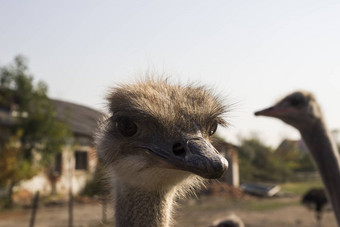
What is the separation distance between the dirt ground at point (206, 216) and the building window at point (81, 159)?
512 cm

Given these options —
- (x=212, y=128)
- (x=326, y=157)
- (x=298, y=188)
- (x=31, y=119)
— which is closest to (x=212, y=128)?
(x=212, y=128)

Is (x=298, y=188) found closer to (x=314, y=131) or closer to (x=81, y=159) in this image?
(x=81, y=159)

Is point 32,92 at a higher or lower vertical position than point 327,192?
higher

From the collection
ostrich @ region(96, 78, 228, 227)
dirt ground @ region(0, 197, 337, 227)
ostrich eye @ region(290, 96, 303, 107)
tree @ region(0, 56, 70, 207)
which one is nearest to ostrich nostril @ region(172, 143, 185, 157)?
ostrich @ region(96, 78, 228, 227)

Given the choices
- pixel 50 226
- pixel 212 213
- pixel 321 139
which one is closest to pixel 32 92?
pixel 50 226

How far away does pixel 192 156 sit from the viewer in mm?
1640

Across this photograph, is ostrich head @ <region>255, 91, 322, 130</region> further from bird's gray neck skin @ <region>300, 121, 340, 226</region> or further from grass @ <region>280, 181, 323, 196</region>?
grass @ <region>280, 181, 323, 196</region>

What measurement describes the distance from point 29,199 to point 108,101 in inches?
600

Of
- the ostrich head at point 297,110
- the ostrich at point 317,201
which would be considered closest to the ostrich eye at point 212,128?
the ostrich head at point 297,110

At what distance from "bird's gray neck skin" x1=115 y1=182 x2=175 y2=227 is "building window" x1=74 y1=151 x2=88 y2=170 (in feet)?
62.7

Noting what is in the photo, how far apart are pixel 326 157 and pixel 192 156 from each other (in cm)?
243

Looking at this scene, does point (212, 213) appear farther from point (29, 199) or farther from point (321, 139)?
point (321, 139)

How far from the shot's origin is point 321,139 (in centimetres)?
392

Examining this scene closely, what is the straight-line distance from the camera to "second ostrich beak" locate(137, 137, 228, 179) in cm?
155
